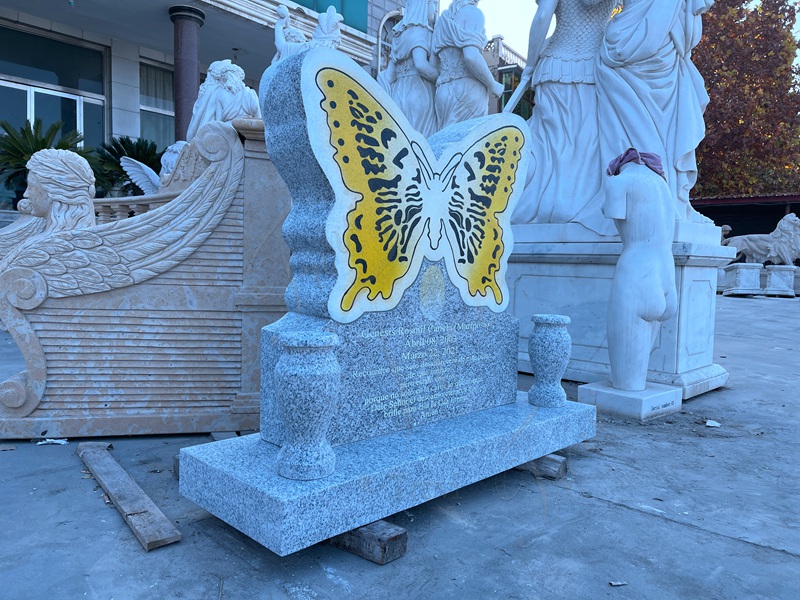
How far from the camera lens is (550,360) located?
3312 millimetres

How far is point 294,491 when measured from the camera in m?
2.03

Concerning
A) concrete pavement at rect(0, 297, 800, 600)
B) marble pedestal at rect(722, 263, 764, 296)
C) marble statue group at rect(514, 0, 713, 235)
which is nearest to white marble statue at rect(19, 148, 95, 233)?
concrete pavement at rect(0, 297, 800, 600)

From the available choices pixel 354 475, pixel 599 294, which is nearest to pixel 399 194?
pixel 354 475

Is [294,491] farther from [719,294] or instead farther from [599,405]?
[719,294]

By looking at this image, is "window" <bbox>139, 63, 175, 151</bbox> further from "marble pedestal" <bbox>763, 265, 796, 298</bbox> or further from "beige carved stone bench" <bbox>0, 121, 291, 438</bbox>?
"marble pedestal" <bbox>763, 265, 796, 298</bbox>

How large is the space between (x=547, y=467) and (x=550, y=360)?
58 centimetres

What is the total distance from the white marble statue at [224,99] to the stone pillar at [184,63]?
4.71 m

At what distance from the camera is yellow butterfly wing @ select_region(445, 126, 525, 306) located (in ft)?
10.4

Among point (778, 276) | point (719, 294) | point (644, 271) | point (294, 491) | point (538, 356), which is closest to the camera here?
point (294, 491)

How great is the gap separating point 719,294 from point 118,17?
1742cm

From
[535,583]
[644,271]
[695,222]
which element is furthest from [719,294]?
[535,583]

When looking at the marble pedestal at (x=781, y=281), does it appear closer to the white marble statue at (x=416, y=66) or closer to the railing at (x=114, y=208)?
the white marble statue at (x=416, y=66)

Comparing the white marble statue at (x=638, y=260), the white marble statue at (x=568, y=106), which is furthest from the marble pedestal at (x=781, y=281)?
the white marble statue at (x=638, y=260)

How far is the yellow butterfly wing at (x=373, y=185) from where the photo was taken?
258 centimetres
